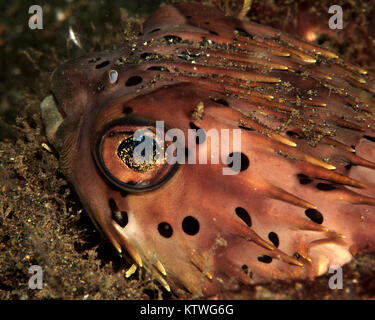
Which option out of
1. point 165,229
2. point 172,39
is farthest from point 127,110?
point 172,39

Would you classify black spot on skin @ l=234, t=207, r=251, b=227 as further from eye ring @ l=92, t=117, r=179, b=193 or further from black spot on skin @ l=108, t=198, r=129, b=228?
black spot on skin @ l=108, t=198, r=129, b=228

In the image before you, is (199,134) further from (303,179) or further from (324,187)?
(324,187)

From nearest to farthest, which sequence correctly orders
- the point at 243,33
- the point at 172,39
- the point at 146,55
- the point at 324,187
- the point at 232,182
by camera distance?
the point at 232,182, the point at 324,187, the point at 146,55, the point at 172,39, the point at 243,33

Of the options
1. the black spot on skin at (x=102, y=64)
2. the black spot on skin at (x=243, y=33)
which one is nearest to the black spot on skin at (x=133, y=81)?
the black spot on skin at (x=102, y=64)

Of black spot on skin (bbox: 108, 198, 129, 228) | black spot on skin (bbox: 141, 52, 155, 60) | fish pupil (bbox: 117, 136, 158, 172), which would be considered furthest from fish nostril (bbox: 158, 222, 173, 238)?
black spot on skin (bbox: 141, 52, 155, 60)

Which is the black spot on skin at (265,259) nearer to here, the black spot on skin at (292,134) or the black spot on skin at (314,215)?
the black spot on skin at (314,215)

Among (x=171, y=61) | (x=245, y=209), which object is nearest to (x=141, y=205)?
(x=245, y=209)

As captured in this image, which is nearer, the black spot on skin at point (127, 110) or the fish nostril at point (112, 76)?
the black spot on skin at point (127, 110)
